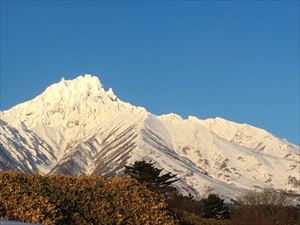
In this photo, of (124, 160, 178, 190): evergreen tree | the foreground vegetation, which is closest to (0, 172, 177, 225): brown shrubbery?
the foreground vegetation

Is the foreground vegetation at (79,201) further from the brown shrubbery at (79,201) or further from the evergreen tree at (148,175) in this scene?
the evergreen tree at (148,175)

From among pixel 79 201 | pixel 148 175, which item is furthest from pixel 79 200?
pixel 148 175

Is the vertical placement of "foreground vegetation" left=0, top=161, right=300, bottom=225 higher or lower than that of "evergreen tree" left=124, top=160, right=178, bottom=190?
lower

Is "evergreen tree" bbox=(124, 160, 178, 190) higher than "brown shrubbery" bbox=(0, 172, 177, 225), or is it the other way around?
"evergreen tree" bbox=(124, 160, 178, 190)

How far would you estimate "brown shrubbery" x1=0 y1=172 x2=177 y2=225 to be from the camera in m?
12.2

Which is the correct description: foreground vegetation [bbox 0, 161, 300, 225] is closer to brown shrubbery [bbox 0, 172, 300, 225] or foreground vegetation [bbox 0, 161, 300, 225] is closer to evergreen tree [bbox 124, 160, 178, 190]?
brown shrubbery [bbox 0, 172, 300, 225]

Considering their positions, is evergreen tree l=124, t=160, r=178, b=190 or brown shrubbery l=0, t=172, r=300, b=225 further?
evergreen tree l=124, t=160, r=178, b=190

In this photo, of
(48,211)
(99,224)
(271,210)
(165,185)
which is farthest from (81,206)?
(271,210)

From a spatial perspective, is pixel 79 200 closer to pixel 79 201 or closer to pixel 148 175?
pixel 79 201

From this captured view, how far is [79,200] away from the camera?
13.6m

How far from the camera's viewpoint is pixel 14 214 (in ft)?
39.6

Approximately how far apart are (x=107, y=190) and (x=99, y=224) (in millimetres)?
972

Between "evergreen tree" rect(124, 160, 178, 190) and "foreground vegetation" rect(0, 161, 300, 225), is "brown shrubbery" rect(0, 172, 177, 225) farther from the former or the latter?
"evergreen tree" rect(124, 160, 178, 190)

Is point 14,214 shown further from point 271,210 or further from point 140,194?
point 271,210
